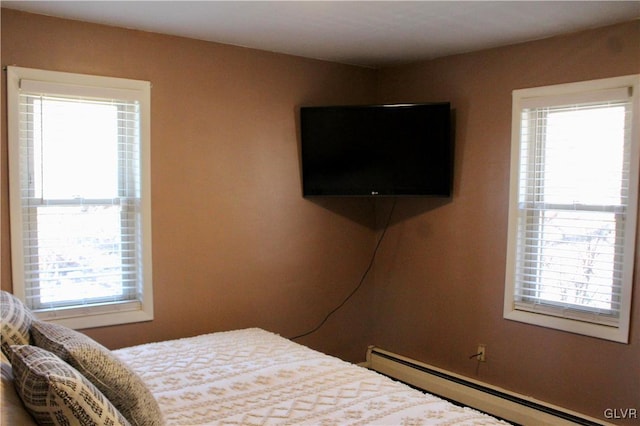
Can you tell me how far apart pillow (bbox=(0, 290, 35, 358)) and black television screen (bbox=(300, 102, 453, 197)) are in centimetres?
228

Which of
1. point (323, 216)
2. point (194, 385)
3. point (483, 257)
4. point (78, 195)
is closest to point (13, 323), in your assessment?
point (194, 385)

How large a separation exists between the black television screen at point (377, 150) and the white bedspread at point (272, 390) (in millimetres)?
1376

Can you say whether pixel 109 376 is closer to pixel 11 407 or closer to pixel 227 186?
pixel 11 407

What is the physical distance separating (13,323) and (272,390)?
3.40 ft

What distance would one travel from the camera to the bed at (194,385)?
4.39 feet

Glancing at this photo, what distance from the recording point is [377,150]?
378 centimetres

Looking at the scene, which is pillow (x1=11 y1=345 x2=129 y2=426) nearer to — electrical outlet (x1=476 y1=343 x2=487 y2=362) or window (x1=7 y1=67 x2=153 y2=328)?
window (x1=7 y1=67 x2=153 y2=328)

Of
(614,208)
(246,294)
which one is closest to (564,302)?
(614,208)

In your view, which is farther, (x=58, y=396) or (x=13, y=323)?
(x=13, y=323)

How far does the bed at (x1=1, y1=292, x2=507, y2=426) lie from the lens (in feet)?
4.39

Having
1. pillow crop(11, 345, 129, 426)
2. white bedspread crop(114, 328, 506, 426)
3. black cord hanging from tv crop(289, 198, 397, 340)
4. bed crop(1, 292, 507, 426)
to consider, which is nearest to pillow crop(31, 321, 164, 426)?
bed crop(1, 292, 507, 426)

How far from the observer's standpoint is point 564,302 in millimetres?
3209

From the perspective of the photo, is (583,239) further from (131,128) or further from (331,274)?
(131,128)

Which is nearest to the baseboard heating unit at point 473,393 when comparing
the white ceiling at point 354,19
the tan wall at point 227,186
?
the tan wall at point 227,186
